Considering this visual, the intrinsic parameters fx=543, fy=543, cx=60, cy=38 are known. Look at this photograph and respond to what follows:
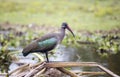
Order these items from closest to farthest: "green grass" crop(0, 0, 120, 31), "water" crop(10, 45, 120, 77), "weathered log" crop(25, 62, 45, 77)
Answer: "weathered log" crop(25, 62, 45, 77) → "water" crop(10, 45, 120, 77) → "green grass" crop(0, 0, 120, 31)

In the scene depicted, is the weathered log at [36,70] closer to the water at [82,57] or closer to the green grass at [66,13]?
the water at [82,57]

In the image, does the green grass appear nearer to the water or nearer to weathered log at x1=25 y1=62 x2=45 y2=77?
the water

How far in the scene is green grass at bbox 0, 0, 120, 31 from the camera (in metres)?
26.9

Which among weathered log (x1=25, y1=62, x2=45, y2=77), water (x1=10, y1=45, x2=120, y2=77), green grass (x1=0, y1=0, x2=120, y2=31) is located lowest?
weathered log (x1=25, y1=62, x2=45, y2=77)

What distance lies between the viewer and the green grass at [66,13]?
26903 millimetres

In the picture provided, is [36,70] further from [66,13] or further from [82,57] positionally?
[66,13]

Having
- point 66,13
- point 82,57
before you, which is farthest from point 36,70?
point 66,13

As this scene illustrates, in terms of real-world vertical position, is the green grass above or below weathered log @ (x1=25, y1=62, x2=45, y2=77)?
above

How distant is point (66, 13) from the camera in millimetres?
29625

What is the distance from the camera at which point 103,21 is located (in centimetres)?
2692

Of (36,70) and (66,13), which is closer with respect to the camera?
(36,70)

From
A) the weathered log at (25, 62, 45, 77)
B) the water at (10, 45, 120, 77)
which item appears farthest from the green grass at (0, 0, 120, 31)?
the weathered log at (25, 62, 45, 77)

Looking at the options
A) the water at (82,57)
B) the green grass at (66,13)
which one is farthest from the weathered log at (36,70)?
the green grass at (66,13)

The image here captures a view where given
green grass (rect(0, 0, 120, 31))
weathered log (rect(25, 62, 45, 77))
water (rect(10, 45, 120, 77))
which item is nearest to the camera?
weathered log (rect(25, 62, 45, 77))
